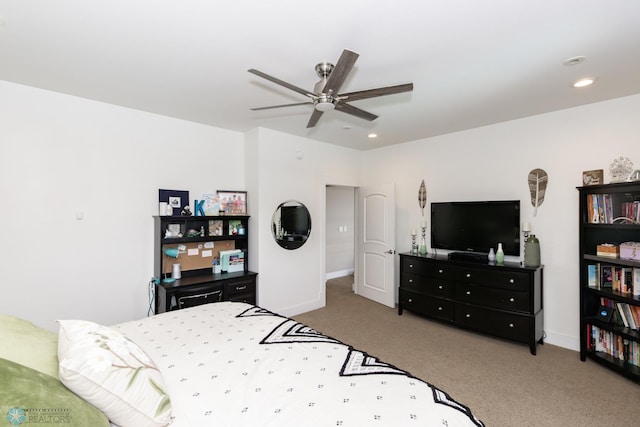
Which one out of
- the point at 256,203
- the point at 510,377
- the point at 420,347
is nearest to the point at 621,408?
the point at 510,377

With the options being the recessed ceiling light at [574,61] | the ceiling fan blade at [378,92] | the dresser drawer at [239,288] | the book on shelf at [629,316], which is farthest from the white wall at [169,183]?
the ceiling fan blade at [378,92]

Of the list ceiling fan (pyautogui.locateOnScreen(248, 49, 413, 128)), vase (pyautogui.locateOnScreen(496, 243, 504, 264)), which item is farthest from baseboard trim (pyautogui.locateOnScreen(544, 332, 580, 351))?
ceiling fan (pyautogui.locateOnScreen(248, 49, 413, 128))

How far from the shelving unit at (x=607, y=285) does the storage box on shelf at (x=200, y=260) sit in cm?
364

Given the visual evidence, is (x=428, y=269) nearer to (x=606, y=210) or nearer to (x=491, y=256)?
(x=491, y=256)

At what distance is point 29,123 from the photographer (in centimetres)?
271

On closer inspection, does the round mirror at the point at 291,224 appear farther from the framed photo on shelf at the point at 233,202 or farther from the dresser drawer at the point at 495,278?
the dresser drawer at the point at 495,278

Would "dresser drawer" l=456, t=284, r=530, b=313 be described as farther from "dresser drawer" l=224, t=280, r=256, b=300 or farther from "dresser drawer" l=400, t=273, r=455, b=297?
"dresser drawer" l=224, t=280, r=256, b=300

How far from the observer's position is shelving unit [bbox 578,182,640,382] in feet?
8.68

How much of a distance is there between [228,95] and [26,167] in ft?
6.52

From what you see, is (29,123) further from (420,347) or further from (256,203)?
(420,347)

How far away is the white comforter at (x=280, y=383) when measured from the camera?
1117 millimetres

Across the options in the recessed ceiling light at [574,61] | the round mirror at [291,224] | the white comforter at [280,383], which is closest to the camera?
the white comforter at [280,383]

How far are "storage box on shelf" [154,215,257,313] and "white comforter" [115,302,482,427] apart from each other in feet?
4.13
